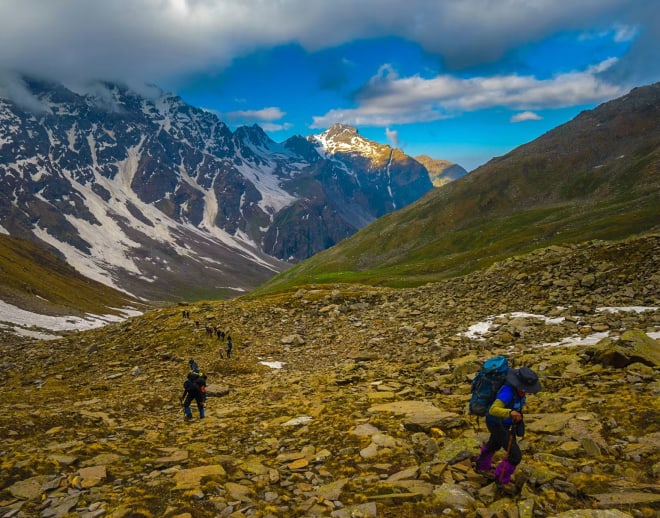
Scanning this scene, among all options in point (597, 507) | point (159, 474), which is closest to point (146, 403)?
point (159, 474)

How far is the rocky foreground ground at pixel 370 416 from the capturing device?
8914 mm

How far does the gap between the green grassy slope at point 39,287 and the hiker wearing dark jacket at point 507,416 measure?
361 feet

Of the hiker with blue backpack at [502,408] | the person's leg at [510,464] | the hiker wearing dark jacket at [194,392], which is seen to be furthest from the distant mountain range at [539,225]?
the person's leg at [510,464]

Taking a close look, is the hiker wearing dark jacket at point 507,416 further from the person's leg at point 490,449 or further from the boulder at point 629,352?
the boulder at point 629,352

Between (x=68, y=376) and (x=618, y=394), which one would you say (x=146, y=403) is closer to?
(x=68, y=376)

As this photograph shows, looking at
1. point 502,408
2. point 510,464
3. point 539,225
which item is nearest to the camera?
point 510,464

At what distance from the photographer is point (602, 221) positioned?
120 meters

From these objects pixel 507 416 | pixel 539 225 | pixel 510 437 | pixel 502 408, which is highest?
pixel 539 225

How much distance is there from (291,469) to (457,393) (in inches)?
295

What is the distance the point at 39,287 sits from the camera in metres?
133

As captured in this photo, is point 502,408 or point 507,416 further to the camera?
point 502,408

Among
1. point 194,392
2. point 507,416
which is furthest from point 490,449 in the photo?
point 194,392

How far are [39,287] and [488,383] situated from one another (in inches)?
6136

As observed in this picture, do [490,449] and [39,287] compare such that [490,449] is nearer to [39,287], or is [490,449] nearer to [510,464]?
[510,464]
